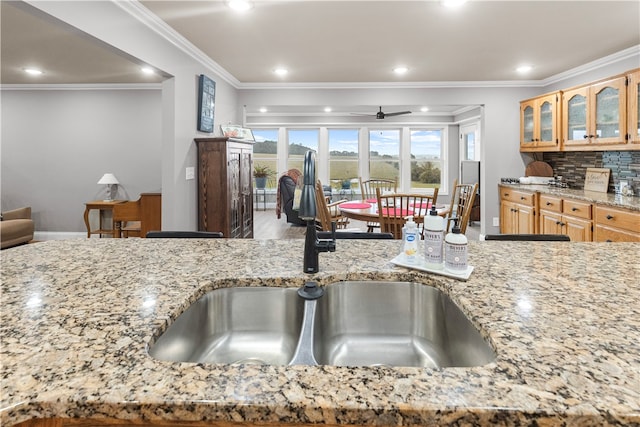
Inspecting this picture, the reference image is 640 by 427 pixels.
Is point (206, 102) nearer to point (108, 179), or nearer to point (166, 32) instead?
point (166, 32)

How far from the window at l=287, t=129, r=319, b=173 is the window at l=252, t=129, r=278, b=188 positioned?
0.40 m

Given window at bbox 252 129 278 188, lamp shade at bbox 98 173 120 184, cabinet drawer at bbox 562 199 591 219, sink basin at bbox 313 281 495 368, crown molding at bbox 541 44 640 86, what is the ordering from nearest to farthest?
1. sink basin at bbox 313 281 495 368
2. cabinet drawer at bbox 562 199 591 219
3. crown molding at bbox 541 44 640 86
4. lamp shade at bbox 98 173 120 184
5. window at bbox 252 129 278 188

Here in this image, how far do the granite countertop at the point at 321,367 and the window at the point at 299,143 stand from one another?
8.57m

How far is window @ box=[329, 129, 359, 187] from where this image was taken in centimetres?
949

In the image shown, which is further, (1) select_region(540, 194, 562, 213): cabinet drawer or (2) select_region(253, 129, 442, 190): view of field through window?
(2) select_region(253, 129, 442, 190): view of field through window

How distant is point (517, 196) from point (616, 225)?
1.66 metres

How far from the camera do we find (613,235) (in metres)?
3.08

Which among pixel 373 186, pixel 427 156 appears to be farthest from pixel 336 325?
pixel 427 156

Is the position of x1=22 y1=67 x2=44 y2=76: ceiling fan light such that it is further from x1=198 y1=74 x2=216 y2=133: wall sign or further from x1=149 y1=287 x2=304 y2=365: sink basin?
x1=149 y1=287 x2=304 y2=365: sink basin

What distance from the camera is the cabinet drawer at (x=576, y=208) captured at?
341 cm

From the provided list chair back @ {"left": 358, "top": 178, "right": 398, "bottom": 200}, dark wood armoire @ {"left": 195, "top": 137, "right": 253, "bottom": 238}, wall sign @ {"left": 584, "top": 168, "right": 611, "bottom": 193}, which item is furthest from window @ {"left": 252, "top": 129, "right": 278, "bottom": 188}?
wall sign @ {"left": 584, "top": 168, "right": 611, "bottom": 193}

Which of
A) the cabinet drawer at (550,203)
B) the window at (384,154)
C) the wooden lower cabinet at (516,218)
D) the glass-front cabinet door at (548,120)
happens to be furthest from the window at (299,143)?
the cabinet drawer at (550,203)

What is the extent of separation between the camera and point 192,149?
3.86 meters

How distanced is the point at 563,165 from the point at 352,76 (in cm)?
303
